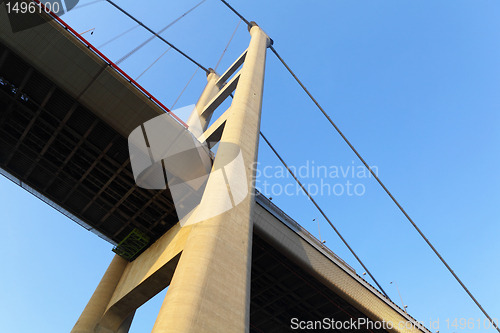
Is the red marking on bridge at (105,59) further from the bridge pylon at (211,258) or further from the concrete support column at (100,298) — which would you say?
the concrete support column at (100,298)

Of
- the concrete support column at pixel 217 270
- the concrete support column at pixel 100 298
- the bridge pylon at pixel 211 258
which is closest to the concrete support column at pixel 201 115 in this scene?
the bridge pylon at pixel 211 258

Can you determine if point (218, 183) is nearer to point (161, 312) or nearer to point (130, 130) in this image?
point (161, 312)

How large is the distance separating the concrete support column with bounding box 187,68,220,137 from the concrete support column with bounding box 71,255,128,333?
1190 cm

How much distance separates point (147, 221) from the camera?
25.2 meters

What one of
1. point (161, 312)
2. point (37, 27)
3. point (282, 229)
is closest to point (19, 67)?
point (37, 27)

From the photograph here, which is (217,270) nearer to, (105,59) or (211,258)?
(211,258)

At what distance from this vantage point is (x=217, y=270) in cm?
1301

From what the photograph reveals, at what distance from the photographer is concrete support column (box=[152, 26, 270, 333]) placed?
11445mm

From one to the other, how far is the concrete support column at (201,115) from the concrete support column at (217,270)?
35.5 ft

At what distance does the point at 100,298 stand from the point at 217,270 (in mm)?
15319

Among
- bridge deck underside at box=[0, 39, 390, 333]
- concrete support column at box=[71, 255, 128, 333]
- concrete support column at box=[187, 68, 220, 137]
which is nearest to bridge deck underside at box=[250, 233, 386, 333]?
bridge deck underside at box=[0, 39, 390, 333]

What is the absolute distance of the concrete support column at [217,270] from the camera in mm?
11445

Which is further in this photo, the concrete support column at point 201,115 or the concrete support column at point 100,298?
the concrete support column at point 201,115

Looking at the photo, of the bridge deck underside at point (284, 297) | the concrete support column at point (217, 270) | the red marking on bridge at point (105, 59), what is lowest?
the concrete support column at point (217, 270)
